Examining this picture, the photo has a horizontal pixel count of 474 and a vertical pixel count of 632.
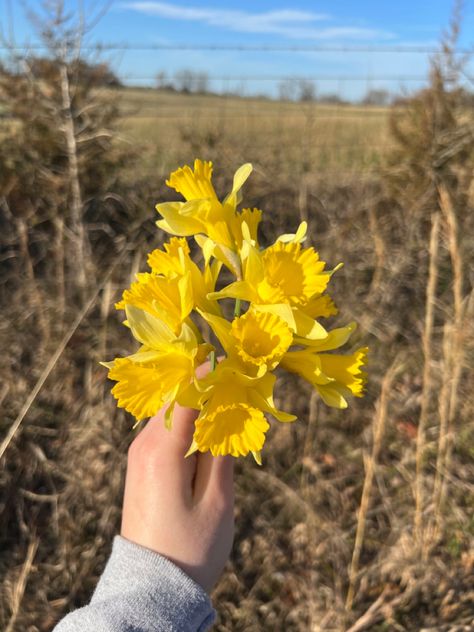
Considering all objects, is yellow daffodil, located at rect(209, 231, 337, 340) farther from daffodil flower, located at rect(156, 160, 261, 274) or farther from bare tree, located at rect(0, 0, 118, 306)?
bare tree, located at rect(0, 0, 118, 306)

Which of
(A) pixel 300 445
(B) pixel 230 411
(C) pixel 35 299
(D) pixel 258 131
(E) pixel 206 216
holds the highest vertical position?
(D) pixel 258 131

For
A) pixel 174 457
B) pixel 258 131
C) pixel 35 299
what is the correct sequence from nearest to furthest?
pixel 174 457, pixel 35 299, pixel 258 131

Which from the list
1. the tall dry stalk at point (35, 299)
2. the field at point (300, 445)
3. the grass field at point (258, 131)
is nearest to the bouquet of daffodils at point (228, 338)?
the field at point (300, 445)

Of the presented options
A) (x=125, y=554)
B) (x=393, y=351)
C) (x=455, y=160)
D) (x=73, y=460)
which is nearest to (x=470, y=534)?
(x=393, y=351)

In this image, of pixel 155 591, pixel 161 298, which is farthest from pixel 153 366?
pixel 155 591

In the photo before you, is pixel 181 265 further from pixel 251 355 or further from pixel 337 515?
pixel 337 515

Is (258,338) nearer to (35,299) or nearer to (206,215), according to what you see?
(206,215)

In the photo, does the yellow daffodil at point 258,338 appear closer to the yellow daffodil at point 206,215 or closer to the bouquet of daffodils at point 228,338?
the bouquet of daffodils at point 228,338

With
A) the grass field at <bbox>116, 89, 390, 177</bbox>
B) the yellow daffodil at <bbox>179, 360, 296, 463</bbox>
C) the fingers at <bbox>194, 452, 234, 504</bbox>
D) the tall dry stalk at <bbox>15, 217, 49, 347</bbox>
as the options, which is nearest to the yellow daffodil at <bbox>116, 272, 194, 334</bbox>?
the yellow daffodil at <bbox>179, 360, 296, 463</bbox>
